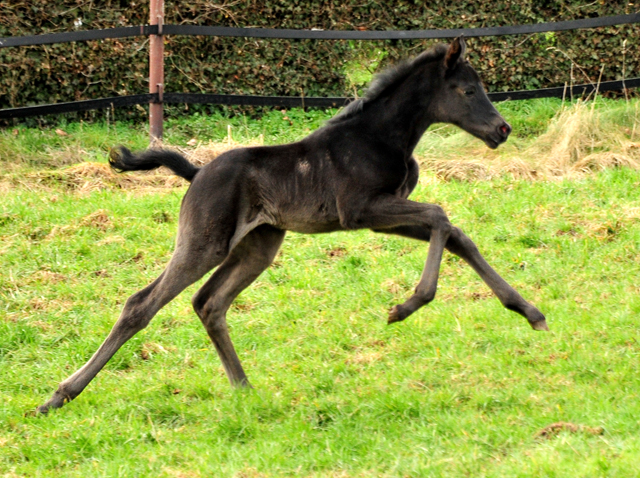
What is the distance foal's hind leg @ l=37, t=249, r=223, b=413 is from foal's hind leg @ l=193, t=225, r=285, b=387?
1.11 ft

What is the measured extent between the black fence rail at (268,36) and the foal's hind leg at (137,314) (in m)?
5.01

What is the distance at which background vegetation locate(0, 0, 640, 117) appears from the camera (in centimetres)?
1122

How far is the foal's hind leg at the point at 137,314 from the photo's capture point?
5.02 meters

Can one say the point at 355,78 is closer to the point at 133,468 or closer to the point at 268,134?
the point at 268,134

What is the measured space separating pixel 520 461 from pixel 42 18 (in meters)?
9.26

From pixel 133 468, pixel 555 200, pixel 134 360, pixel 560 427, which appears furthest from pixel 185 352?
pixel 555 200


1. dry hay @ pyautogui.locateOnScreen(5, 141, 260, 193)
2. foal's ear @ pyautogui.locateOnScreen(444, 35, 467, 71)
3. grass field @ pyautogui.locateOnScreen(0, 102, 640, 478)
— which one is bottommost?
dry hay @ pyautogui.locateOnScreen(5, 141, 260, 193)

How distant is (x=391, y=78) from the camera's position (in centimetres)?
543

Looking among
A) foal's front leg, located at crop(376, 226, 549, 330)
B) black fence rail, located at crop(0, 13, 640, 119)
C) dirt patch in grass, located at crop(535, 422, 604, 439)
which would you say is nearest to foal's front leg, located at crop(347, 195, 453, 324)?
foal's front leg, located at crop(376, 226, 549, 330)

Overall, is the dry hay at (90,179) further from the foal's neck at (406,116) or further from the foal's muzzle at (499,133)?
the foal's muzzle at (499,133)

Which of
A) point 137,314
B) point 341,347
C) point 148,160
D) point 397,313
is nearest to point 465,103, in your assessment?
point 397,313

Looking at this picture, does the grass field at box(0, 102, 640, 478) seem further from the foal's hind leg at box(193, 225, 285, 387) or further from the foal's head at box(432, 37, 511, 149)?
the foal's head at box(432, 37, 511, 149)

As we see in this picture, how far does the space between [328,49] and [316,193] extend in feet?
22.9

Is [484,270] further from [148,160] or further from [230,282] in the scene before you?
[148,160]
